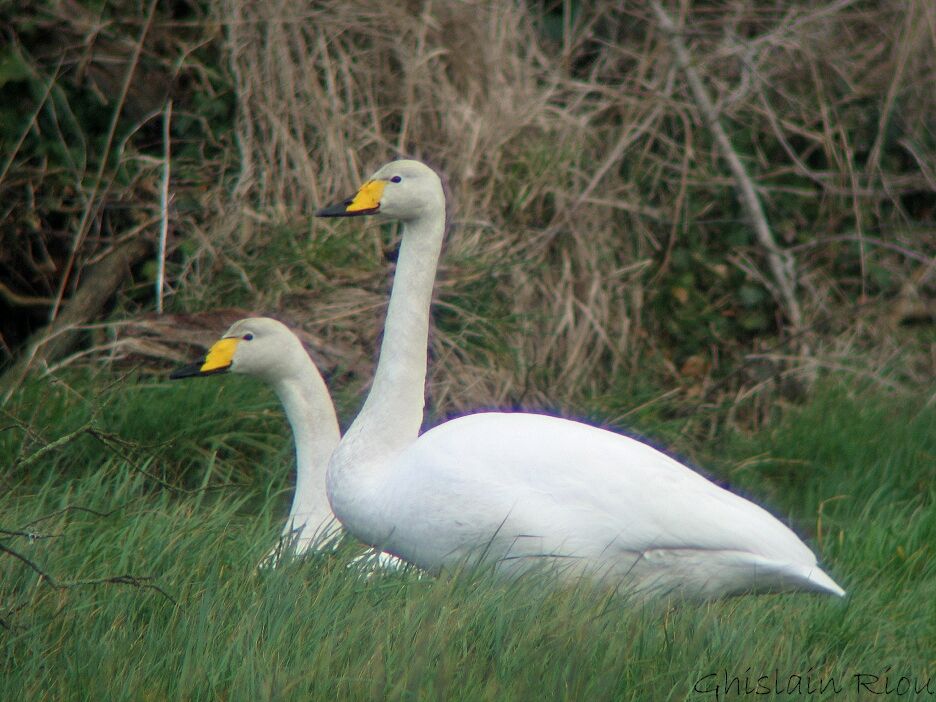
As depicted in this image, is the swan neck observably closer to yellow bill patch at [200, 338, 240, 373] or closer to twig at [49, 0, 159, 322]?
yellow bill patch at [200, 338, 240, 373]

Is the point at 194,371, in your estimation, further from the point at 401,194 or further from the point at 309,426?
the point at 401,194

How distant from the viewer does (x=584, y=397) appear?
21.1 feet

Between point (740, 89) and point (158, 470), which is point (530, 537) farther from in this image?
point (740, 89)

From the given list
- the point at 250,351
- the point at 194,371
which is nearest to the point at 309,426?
the point at 250,351

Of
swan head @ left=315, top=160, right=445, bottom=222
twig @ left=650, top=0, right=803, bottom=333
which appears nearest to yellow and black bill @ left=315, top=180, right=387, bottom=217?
swan head @ left=315, top=160, right=445, bottom=222

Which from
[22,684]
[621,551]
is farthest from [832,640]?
[22,684]

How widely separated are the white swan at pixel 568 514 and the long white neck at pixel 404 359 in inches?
6.5

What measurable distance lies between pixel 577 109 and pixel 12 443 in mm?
3927

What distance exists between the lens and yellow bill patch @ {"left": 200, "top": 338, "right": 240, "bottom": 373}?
15.9 ft

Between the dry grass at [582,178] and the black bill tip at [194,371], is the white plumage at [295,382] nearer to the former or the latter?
the black bill tip at [194,371]

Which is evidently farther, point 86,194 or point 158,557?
point 86,194

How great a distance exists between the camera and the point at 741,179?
7441mm

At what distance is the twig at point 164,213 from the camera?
6.40 m

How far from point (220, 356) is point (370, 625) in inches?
82.5
